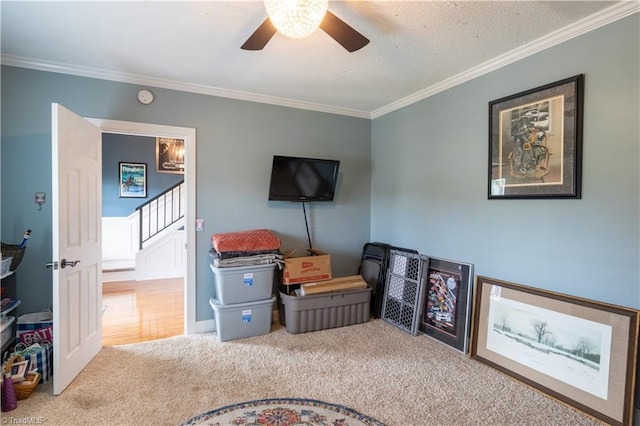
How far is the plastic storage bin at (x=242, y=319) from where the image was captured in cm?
312

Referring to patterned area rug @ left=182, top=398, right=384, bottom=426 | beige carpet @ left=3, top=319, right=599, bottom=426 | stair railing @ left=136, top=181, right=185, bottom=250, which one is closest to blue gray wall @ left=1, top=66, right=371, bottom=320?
beige carpet @ left=3, top=319, right=599, bottom=426

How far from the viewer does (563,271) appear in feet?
7.52

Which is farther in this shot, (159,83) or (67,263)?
(159,83)

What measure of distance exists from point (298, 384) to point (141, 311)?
273 centimetres

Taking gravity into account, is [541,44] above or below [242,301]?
above

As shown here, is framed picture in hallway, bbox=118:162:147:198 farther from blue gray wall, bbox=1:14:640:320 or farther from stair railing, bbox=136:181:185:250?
blue gray wall, bbox=1:14:640:320

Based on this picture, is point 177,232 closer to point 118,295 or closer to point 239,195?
point 118,295

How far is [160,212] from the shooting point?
6.36m

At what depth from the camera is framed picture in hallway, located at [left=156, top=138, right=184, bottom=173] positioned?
6.54 metres

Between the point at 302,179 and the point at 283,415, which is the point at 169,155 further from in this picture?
the point at 283,415

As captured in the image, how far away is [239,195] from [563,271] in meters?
2.97

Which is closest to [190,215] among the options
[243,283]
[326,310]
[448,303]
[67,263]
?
[243,283]

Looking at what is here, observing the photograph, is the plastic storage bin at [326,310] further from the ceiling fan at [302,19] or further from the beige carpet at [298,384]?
the ceiling fan at [302,19]

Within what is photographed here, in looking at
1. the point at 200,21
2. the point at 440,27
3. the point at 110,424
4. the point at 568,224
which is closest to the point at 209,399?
the point at 110,424
